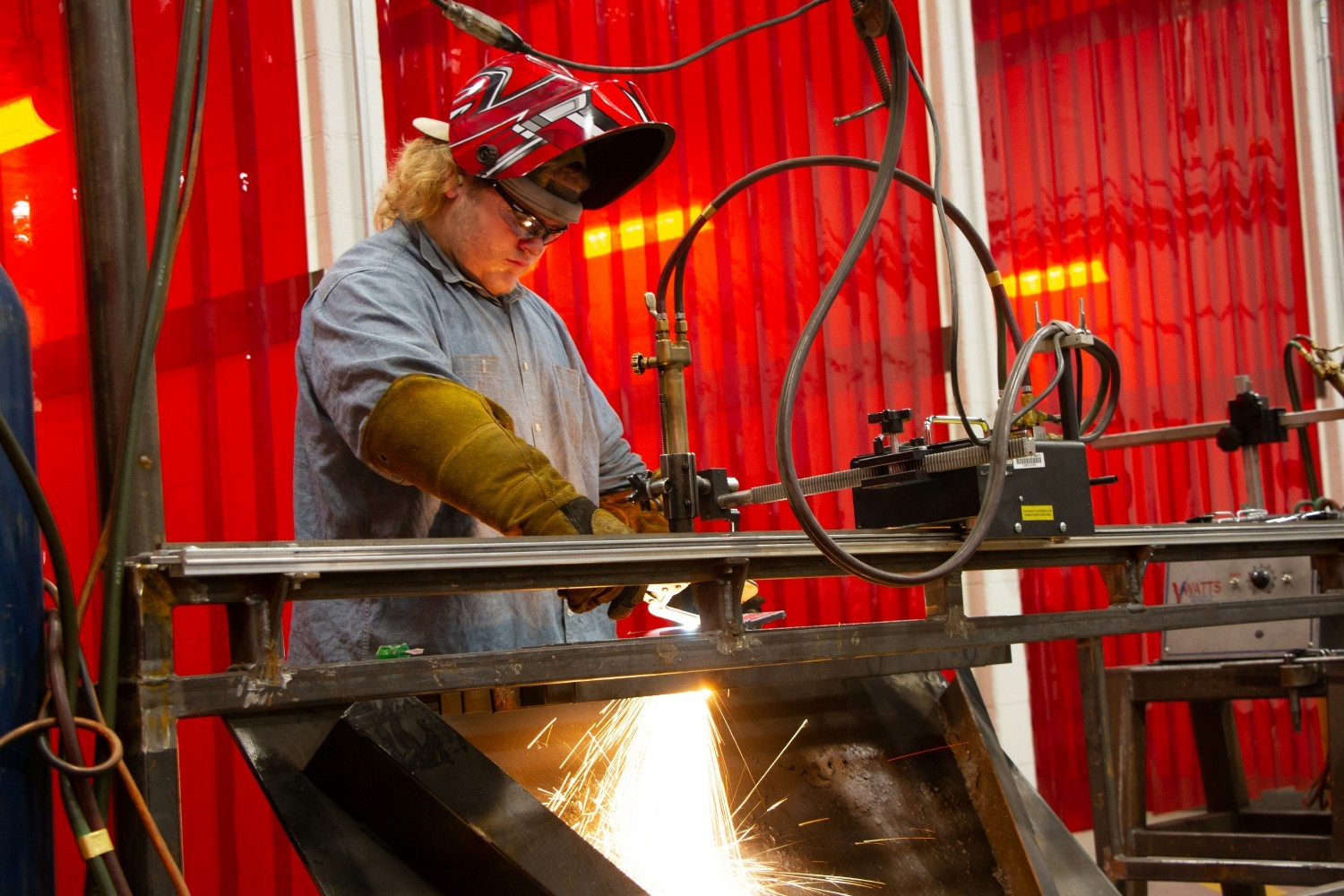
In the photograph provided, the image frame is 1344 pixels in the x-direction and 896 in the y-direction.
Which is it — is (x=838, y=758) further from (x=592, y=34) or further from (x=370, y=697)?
(x=592, y=34)

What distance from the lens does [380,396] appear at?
1.61 m

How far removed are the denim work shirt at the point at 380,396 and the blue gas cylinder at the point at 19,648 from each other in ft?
1.75

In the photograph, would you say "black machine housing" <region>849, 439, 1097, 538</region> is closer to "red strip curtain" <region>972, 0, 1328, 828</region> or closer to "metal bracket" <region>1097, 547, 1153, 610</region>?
"metal bracket" <region>1097, 547, 1153, 610</region>

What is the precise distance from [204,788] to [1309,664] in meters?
2.18

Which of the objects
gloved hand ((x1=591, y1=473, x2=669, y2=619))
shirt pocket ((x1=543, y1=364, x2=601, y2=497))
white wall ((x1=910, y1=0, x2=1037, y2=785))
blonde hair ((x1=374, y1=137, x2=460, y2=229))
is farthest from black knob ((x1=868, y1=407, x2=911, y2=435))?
white wall ((x1=910, y1=0, x2=1037, y2=785))

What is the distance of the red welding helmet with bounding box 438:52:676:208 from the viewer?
1.75 meters

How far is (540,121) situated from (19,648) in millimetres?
976

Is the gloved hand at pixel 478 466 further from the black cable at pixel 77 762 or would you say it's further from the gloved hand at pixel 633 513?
the black cable at pixel 77 762

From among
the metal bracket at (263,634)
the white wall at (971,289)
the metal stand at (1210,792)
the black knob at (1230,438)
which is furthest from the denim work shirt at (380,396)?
the white wall at (971,289)

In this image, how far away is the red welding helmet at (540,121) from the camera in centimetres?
175

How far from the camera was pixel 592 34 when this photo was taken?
342cm

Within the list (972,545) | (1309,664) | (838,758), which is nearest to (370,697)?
(972,545)

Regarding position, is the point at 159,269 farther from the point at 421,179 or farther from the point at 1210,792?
the point at 1210,792

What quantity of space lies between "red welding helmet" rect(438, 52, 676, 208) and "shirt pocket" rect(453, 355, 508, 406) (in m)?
0.28
